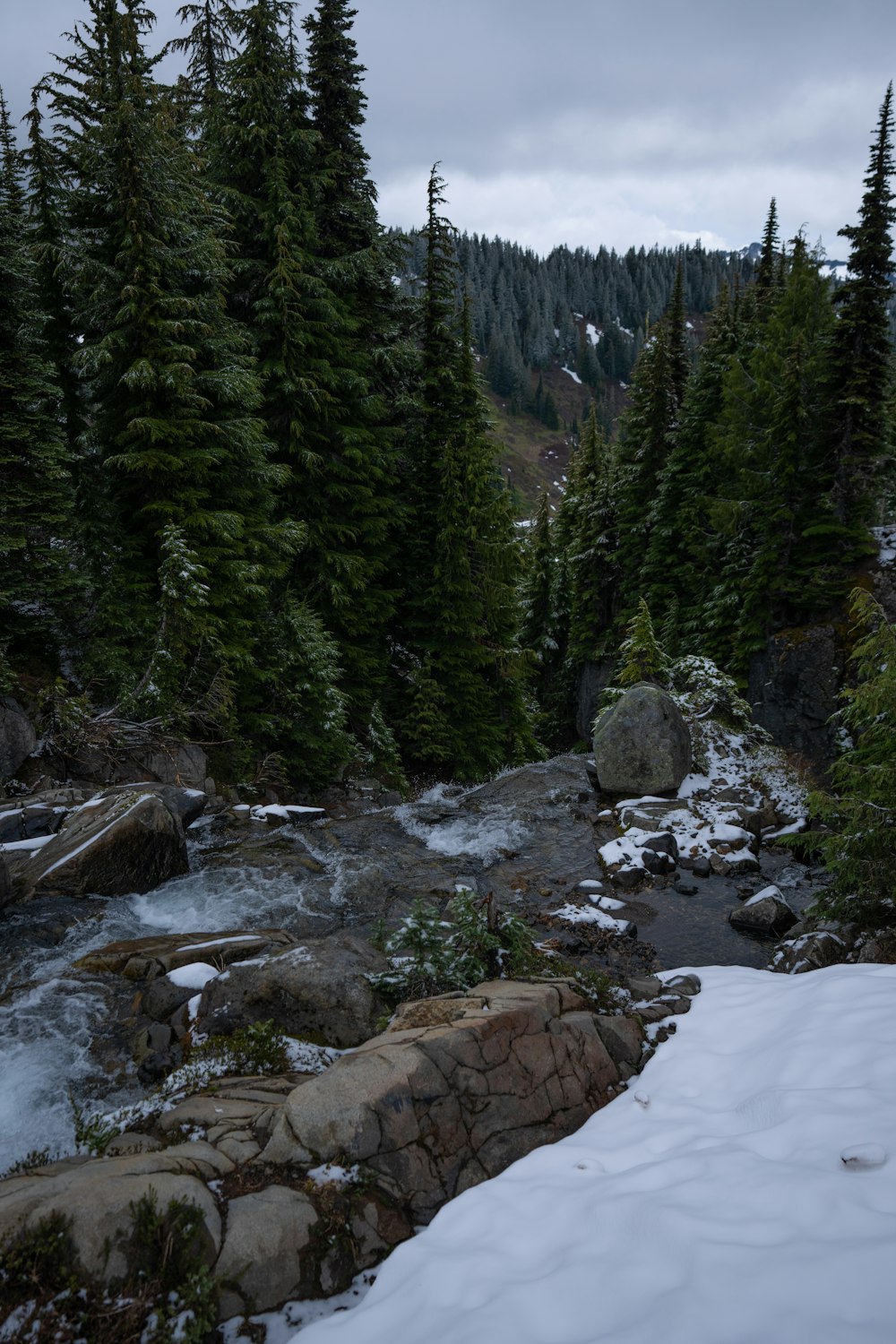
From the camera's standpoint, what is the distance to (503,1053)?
199 inches

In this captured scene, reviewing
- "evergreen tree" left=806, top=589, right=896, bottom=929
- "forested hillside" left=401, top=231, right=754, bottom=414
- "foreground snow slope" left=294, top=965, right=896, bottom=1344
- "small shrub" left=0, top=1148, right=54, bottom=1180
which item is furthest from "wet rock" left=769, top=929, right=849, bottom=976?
"forested hillside" left=401, top=231, right=754, bottom=414

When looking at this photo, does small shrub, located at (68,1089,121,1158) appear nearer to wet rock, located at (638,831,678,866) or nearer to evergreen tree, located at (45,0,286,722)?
evergreen tree, located at (45,0,286,722)

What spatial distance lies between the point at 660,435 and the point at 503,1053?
3248 centimetres

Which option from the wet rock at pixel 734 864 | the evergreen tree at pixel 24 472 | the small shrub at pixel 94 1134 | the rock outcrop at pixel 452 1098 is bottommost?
the wet rock at pixel 734 864

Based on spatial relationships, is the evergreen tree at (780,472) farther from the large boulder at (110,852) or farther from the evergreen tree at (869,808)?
the large boulder at (110,852)

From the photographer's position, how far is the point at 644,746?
48.6 feet

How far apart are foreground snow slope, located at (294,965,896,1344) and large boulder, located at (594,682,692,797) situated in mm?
9701

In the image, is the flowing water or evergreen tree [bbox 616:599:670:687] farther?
evergreen tree [bbox 616:599:670:687]

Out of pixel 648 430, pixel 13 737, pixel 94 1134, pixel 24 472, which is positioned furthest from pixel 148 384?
pixel 648 430

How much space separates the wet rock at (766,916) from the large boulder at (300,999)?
646 centimetres

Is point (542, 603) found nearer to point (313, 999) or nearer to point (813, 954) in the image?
point (813, 954)

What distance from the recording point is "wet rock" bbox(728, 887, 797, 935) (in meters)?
9.91

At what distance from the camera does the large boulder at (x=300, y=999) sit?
20.6 ft

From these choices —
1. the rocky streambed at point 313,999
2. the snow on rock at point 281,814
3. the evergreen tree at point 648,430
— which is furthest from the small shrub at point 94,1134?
the evergreen tree at point 648,430
